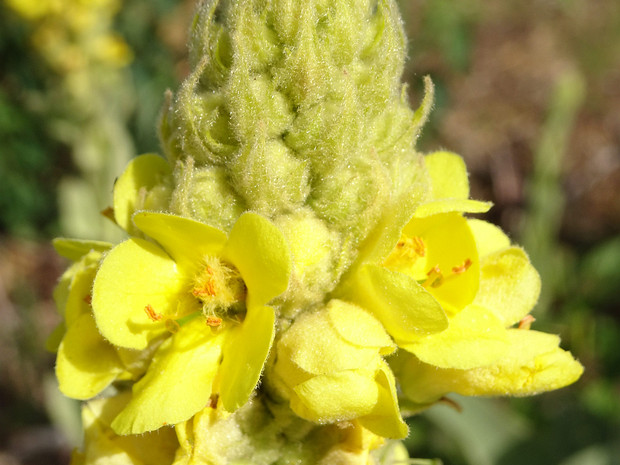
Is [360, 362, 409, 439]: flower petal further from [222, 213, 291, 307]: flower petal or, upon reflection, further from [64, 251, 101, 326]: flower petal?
[64, 251, 101, 326]: flower petal

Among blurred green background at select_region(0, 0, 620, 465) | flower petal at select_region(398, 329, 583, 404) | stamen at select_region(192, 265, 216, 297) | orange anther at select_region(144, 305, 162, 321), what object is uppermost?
stamen at select_region(192, 265, 216, 297)

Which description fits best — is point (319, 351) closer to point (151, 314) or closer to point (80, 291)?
point (151, 314)

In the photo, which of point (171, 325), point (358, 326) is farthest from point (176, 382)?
point (358, 326)

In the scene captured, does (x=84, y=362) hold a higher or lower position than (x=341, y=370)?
lower

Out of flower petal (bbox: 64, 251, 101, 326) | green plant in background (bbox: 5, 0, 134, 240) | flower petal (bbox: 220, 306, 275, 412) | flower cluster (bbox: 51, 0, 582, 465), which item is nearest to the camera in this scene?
flower petal (bbox: 220, 306, 275, 412)

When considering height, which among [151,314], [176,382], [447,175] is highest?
[447,175]

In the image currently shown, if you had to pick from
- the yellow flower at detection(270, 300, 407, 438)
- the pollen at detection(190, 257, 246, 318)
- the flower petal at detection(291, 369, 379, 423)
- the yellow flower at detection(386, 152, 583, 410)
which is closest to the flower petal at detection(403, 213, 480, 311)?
the yellow flower at detection(386, 152, 583, 410)

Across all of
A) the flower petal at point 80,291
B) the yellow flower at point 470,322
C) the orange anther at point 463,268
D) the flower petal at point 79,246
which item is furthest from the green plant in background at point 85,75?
the orange anther at point 463,268
